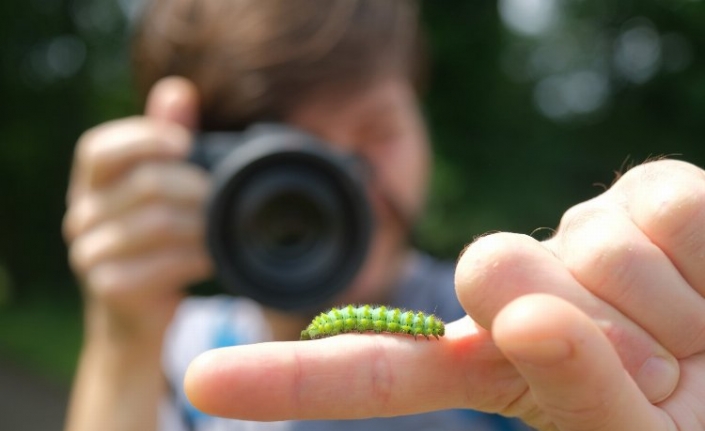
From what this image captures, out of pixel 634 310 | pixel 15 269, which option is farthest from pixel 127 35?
pixel 634 310

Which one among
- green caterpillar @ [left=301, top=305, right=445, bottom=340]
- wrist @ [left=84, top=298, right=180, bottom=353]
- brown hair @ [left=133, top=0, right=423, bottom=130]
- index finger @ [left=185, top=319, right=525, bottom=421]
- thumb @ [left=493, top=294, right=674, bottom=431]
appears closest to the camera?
thumb @ [left=493, top=294, right=674, bottom=431]

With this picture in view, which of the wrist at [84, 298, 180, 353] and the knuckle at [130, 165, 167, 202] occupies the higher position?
the knuckle at [130, 165, 167, 202]

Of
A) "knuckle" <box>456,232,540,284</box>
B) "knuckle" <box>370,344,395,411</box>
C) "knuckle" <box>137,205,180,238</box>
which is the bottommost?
"knuckle" <box>370,344,395,411</box>

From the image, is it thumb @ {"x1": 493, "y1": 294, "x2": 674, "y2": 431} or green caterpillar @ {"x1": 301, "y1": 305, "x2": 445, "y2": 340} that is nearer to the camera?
thumb @ {"x1": 493, "y1": 294, "x2": 674, "y2": 431}

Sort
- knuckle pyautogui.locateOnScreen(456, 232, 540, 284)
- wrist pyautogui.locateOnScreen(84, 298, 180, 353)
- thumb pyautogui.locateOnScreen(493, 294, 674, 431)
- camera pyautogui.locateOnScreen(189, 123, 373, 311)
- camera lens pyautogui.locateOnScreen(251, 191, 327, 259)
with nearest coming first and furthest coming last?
thumb pyautogui.locateOnScreen(493, 294, 674, 431) < knuckle pyautogui.locateOnScreen(456, 232, 540, 284) < camera pyautogui.locateOnScreen(189, 123, 373, 311) < camera lens pyautogui.locateOnScreen(251, 191, 327, 259) < wrist pyautogui.locateOnScreen(84, 298, 180, 353)

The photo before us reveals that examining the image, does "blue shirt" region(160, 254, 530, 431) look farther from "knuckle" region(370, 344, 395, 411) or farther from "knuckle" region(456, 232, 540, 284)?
"knuckle" region(456, 232, 540, 284)

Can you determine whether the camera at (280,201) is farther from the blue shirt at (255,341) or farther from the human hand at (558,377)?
the human hand at (558,377)

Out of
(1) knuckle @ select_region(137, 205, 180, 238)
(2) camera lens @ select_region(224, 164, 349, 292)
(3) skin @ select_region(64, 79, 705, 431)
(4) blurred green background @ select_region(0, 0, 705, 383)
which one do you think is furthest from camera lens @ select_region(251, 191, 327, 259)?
(4) blurred green background @ select_region(0, 0, 705, 383)

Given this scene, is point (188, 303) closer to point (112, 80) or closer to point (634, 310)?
point (634, 310)
